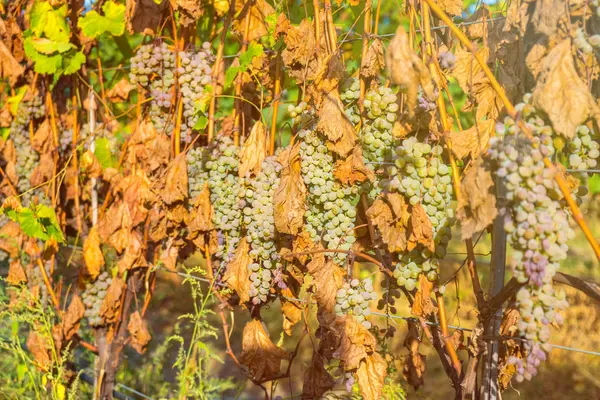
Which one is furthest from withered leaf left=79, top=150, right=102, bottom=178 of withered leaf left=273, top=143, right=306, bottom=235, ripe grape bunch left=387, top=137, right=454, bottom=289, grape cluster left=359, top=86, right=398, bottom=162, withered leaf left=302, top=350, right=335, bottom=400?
ripe grape bunch left=387, top=137, right=454, bottom=289

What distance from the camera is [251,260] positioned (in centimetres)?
181

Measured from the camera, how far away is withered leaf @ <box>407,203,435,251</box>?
135 centimetres

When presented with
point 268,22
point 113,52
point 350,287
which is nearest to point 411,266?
point 350,287

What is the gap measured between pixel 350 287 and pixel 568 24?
0.75 metres

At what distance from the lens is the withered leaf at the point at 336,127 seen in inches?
58.8

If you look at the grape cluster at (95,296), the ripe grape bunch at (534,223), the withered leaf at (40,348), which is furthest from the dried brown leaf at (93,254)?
the ripe grape bunch at (534,223)

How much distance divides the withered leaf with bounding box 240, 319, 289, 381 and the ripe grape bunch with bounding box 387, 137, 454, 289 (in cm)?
62

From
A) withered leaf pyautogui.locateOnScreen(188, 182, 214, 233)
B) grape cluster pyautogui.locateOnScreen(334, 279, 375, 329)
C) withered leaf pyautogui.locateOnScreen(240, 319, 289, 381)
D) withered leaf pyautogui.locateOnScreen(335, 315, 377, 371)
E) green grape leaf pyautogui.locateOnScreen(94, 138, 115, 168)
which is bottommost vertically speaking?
withered leaf pyautogui.locateOnScreen(240, 319, 289, 381)

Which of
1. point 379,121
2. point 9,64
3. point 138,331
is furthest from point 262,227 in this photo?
point 9,64

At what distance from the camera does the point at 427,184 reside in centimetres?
135

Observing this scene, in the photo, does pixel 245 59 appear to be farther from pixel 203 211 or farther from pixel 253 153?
pixel 203 211

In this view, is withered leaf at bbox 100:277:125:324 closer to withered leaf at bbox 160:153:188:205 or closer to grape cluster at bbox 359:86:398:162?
withered leaf at bbox 160:153:188:205

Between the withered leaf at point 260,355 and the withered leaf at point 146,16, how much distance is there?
3.37ft

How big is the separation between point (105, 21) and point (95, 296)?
0.98 m
